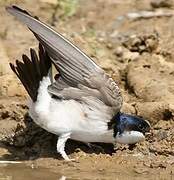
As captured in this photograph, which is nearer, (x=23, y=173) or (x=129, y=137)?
(x=23, y=173)

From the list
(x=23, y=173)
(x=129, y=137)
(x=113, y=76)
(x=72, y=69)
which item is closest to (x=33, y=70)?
(x=72, y=69)

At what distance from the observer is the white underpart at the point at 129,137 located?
256 inches

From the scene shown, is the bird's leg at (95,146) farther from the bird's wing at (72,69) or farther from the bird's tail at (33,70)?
the bird's tail at (33,70)

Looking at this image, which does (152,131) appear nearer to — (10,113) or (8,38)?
(10,113)

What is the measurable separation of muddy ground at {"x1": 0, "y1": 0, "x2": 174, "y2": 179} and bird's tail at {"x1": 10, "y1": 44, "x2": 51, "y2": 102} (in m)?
0.49

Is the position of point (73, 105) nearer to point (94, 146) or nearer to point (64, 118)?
point (64, 118)

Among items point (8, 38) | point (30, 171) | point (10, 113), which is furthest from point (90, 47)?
point (30, 171)

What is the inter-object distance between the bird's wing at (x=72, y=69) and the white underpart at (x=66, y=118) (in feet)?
0.25

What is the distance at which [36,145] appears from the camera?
6.70 meters

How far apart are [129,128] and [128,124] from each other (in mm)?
43

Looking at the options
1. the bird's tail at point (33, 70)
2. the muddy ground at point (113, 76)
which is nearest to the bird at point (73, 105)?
the bird's tail at point (33, 70)

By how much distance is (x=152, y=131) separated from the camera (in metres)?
6.67

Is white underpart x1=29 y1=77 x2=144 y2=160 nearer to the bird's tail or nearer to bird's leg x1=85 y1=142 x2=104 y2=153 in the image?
the bird's tail

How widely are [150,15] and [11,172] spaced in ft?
11.2
